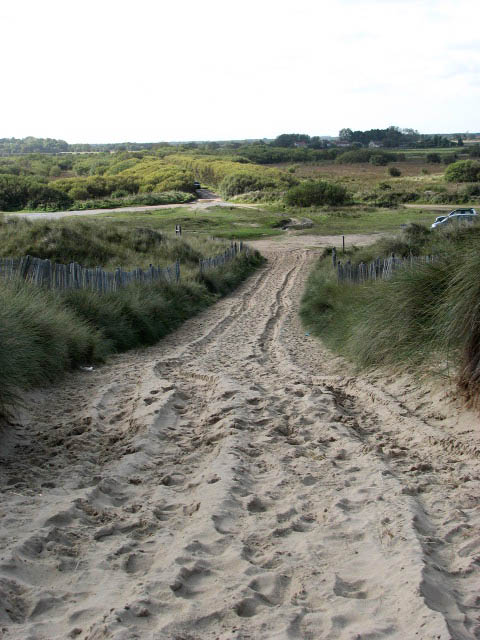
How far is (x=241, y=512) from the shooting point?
169 inches

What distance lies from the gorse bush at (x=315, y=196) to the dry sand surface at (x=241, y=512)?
5715 cm

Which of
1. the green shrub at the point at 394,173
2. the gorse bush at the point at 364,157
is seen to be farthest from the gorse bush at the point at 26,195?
the gorse bush at the point at 364,157

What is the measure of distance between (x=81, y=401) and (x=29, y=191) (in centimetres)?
5605

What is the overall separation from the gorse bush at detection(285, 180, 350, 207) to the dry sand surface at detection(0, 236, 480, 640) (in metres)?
57.2

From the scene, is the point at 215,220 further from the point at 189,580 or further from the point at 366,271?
the point at 189,580

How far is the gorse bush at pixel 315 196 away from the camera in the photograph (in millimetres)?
63719

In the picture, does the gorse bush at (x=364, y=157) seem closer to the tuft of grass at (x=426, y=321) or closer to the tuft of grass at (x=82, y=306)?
the tuft of grass at (x=82, y=306)

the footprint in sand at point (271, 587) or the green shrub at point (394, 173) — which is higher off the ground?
the green shrub at point (394, 173)

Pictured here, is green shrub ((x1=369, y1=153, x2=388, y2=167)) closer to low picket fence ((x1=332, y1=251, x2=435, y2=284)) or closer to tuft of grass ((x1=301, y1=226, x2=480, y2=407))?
low picket fence ((x1=332, y1=251, x2=435, y2=284))

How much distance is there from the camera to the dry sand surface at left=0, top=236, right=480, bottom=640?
123 inches

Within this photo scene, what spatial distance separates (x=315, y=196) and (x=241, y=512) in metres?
61.1

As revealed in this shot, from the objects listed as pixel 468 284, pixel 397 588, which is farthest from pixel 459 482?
pixel 468 284

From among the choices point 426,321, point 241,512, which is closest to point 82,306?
point 426,321

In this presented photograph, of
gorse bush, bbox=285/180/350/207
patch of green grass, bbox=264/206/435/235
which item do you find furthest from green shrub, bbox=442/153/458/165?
patch of green grass, bbox=264/206/435/235
